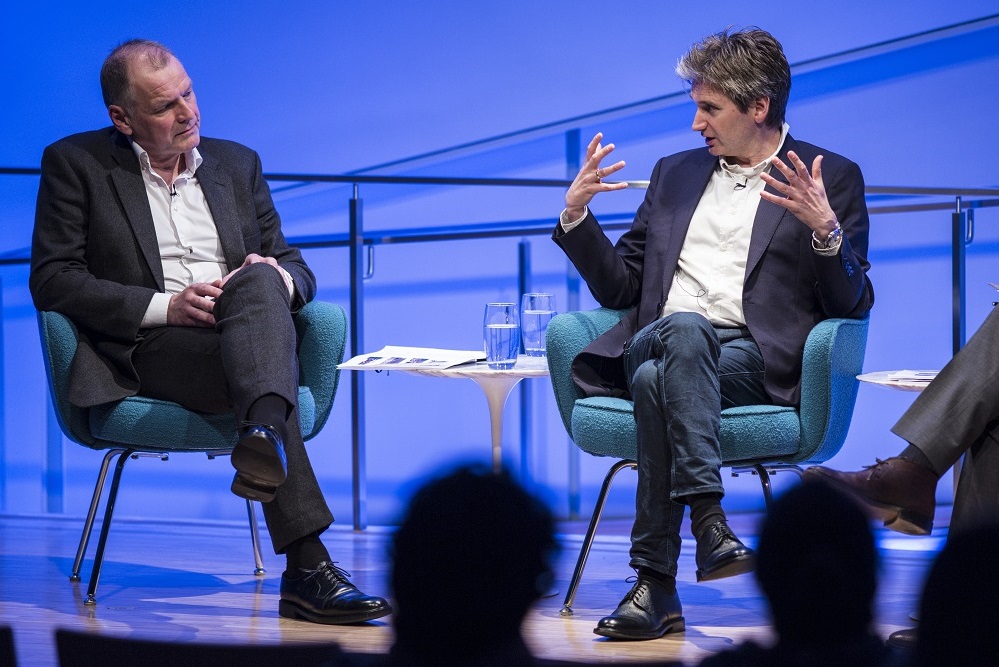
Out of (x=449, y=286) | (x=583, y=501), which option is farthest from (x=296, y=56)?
(x=583, y=501)

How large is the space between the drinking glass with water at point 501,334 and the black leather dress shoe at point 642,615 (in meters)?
0.73

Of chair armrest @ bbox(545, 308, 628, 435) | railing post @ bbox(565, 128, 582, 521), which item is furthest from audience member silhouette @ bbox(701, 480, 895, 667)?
railing post @ bbox(565, 128, 582, 521)

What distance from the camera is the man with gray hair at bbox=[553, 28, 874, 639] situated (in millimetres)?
2037

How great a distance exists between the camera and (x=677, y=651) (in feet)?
6.46

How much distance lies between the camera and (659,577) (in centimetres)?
205

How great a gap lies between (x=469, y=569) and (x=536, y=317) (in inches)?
75.8

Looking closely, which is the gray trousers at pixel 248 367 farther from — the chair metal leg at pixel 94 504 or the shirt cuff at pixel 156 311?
the chair metal leg at pixel 94 504

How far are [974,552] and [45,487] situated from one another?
128 inches

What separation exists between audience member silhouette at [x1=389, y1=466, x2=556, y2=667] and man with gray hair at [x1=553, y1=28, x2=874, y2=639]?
1.05 m

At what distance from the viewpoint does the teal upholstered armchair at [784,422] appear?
2166mm

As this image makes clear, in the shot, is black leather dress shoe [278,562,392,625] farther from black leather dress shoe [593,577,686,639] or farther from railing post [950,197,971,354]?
railing post [950,197,971,354]

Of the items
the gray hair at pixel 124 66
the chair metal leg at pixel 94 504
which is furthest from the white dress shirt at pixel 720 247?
the chair metal leg at pixel 94 504

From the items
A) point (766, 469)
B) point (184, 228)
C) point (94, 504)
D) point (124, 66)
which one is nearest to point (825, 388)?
point (766, 469)

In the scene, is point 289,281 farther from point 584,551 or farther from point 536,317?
point 584,551
